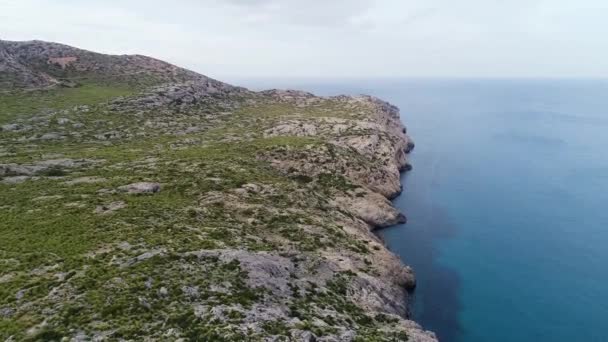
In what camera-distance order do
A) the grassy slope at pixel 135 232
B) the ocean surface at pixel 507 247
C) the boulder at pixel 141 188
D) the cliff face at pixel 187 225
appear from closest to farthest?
1. the grassy slope at pixel 135 232
2. the cliff face at pixel 187 225
3. the ocean surface at pixel 507 247
4. the boulder at pixel 141 188

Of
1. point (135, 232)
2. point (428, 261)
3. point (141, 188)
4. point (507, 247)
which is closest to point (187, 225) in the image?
point (135, 232)

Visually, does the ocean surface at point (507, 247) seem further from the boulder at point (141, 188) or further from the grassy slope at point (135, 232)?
the boulder at point (141, 188)

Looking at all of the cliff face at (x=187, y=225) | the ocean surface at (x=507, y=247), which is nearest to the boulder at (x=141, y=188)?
the cliff face at (x=187, y=225)

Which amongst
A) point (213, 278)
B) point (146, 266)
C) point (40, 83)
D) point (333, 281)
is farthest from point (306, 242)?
point (40, 83)

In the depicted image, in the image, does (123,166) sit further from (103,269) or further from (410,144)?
(410,144)

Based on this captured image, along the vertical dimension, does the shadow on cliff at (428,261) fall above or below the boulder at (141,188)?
below

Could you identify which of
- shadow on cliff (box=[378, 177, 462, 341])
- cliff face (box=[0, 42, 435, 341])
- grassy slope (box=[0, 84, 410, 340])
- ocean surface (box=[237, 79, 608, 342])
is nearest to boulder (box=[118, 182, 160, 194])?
cliff face (box=[0, 42, 435, 341])

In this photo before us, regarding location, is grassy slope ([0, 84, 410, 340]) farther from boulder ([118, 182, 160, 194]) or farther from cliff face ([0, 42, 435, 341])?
boulder ([118, 182, 160, 194])

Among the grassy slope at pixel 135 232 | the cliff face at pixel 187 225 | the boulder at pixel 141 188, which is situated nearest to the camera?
the grassy slope at pixel 135 232
